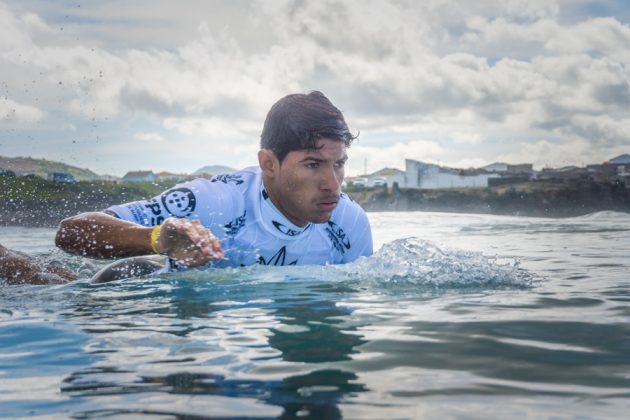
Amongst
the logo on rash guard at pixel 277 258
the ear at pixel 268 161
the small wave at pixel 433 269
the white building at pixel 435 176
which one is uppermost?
the white building at pixel 435 176

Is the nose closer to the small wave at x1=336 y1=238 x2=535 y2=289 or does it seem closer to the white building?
the small wave at x1=336 y1=238 x2=535 y2=289

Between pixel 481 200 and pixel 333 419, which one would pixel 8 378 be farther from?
pixel 481 200

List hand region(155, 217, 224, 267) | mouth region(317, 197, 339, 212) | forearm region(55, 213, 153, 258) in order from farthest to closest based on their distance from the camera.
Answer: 1. mouth region(317, 197, 339, 212)
2. forearm region(55, 213, 153, 258)
3. hand region(155, 217, 224, 267)

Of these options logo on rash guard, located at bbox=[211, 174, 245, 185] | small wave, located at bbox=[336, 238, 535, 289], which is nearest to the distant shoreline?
logo on rash guard, located at bbox=[211, 174, 245, 185]

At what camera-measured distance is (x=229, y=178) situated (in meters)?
6.12

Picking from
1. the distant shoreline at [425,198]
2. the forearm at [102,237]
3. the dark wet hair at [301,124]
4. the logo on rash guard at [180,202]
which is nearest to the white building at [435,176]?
the distant shoreline at [425,198]

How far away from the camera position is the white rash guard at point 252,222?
5500mm

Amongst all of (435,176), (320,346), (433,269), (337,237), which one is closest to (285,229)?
(337,237)

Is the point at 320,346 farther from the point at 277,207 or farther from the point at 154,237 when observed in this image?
the point at 277,207

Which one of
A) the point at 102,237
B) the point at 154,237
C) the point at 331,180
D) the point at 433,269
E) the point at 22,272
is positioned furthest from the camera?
the point at 22,272

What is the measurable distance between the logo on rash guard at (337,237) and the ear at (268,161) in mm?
775

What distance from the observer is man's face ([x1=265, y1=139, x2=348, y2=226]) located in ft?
17.8

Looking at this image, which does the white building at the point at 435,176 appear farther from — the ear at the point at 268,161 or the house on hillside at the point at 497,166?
the ear at the point at 268,161

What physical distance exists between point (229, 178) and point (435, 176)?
74268 millimetres
